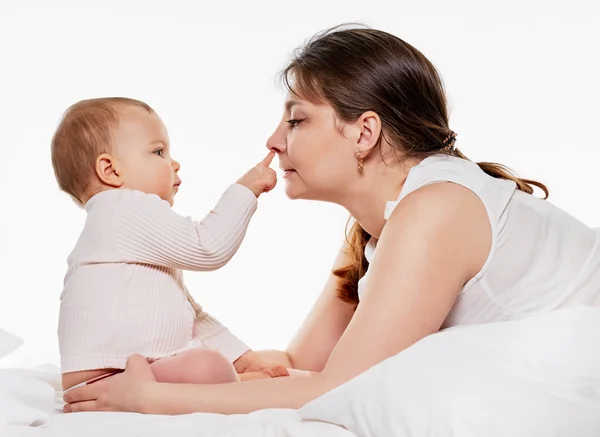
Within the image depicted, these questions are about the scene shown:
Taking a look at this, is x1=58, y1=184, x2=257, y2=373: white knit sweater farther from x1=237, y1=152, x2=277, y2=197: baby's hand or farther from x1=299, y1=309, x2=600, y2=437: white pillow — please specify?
x1=299, y1=309, x2=600, y2=437: white pillow

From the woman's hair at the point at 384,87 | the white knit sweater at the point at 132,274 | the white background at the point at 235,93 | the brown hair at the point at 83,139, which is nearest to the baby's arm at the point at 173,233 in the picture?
the white knit sweater at the point at 132,274

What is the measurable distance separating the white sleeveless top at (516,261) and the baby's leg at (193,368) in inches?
20.2

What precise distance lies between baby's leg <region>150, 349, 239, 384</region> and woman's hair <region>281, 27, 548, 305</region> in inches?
25.2

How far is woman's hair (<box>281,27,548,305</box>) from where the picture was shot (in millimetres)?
1898

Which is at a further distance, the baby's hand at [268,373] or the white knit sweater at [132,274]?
the baby's hand at [268,373]

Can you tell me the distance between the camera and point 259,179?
6.44 feet

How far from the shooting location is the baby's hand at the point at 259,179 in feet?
6.40

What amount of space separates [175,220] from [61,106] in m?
2.35

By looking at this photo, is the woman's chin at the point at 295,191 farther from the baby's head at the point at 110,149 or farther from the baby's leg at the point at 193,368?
the baby's leg at the point at 193,368

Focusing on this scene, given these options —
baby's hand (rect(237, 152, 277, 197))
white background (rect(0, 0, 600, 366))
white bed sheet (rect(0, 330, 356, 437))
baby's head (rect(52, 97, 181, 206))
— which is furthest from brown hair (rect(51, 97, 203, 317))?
white background (rect(0, 0, 600, 366))

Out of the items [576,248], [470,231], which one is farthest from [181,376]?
[576,248]

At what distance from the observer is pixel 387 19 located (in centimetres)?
377

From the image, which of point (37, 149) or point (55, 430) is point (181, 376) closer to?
point (55, 430)

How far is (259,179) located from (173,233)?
0.92 ft
